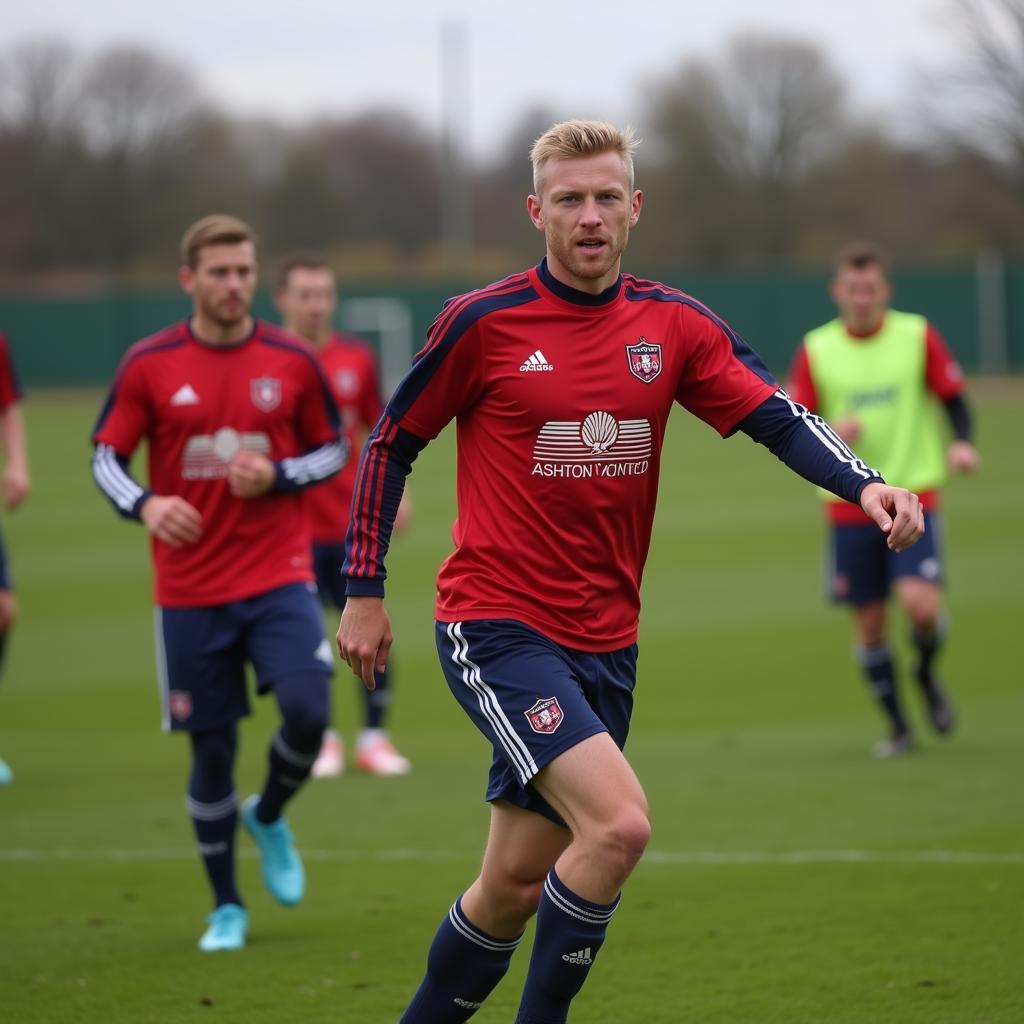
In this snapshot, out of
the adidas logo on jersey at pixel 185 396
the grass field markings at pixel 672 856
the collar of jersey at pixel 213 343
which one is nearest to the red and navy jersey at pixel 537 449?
the adidas logo on jersey at pixel 185 396

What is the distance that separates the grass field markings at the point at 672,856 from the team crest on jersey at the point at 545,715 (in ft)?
10.3

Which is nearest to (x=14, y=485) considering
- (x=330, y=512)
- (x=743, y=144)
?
(x=330, y=512)

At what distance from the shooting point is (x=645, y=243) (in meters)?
55.6

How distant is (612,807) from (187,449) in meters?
3.00

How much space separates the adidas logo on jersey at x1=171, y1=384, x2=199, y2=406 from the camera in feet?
21.4

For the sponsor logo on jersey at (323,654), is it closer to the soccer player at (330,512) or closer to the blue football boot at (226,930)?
the blue football boot at (226,930)

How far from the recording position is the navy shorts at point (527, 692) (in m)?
4.19

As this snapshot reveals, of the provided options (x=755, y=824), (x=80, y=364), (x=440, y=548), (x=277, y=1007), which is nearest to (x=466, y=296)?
(x=277, y=1007)

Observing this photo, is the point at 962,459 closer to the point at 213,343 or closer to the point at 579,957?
the point at 213,343

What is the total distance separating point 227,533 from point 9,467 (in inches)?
139

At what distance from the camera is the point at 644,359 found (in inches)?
176

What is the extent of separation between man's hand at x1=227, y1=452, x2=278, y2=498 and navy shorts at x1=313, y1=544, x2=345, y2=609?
337 cm

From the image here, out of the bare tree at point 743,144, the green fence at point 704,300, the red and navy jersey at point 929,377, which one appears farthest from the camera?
the bare tree at point 743,144

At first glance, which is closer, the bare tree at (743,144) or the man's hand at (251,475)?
the man's hand at (251,475)
